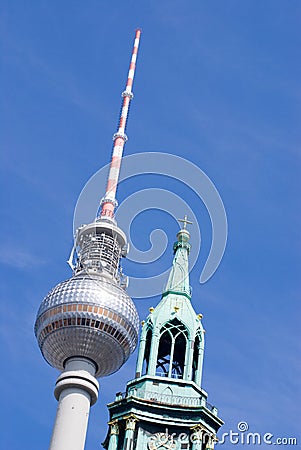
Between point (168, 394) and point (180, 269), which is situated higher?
point (180, 269)

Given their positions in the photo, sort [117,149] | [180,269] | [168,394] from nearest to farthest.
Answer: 1. [168,394]
2. [117,149]
3. [180,269]

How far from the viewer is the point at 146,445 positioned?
11106 centimetres

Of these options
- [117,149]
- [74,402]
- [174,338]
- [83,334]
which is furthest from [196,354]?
[117,149]

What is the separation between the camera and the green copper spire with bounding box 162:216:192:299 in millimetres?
128750

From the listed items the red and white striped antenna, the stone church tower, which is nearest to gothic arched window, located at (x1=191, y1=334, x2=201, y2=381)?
the stone church tower

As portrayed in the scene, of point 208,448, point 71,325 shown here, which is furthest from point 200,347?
point 71,325

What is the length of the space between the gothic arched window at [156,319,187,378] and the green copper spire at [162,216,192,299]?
582cm

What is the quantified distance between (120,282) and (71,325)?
394 inches

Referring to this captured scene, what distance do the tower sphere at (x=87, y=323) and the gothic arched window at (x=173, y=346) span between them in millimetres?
12175

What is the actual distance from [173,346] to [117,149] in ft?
72.9

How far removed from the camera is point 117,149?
125688mm

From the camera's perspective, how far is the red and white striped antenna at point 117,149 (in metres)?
121

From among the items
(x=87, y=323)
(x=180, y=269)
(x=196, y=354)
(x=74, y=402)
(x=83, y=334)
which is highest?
(x=180, y=269)

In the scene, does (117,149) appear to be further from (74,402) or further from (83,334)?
(74,402)
